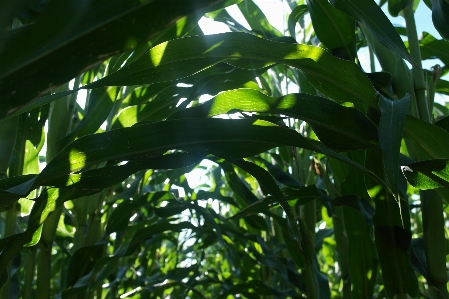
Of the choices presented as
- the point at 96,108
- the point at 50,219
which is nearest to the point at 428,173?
the point at 96,108

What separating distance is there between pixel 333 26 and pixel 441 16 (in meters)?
0.17

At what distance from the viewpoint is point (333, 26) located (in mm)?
752

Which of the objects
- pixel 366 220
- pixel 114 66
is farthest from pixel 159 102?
pixel 366 220

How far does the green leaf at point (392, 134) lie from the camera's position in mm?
428

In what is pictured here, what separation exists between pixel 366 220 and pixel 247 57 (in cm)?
39

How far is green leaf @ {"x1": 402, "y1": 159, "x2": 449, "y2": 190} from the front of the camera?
50 cm

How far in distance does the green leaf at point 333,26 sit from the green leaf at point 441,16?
5.4 inches

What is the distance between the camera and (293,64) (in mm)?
542

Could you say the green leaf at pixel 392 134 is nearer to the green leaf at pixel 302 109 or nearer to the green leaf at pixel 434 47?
the green leaf at pixel 302 109

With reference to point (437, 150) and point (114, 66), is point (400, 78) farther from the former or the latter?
point (114, 66)

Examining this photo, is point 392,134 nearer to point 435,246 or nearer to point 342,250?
point 435,246

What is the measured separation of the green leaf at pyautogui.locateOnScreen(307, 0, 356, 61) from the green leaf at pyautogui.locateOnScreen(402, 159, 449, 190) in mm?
289

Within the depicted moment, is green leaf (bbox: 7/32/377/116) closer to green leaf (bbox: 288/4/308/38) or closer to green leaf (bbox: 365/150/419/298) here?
green leaf (bbox: 365/150/419/298)

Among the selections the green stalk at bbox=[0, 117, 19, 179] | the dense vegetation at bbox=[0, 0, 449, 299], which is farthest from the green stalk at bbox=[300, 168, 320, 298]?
the green stalk at bbox=[0, 117, 19, 179]
